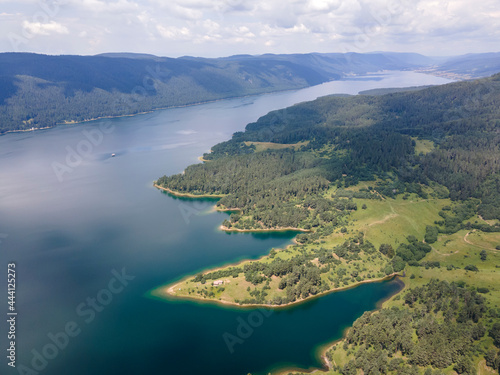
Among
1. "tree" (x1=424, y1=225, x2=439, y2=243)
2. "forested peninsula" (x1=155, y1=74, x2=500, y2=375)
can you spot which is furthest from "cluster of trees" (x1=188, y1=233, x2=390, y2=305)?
"tree" (x1=424, y1=225, x2=439, y2=243)

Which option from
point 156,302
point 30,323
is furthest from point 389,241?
point 30,323

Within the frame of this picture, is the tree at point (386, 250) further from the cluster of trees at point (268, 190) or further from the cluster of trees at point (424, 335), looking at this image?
the cluster of trees at point (424, 335)

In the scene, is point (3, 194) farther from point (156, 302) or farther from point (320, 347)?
point (320, 347)

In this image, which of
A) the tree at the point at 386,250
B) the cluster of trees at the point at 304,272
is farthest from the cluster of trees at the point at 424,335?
the tree at the point at 386,250

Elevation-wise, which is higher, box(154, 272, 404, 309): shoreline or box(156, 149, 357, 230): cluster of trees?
box(156, 149, 357, 230): cluster of trees

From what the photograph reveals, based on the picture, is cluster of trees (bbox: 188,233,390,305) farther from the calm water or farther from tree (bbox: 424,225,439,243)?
tree (bbox: 424,225,439,243)

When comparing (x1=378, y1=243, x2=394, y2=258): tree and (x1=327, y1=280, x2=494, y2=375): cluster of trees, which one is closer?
(x1=327, y1=280, x2=494, y2=375): cluster of trees

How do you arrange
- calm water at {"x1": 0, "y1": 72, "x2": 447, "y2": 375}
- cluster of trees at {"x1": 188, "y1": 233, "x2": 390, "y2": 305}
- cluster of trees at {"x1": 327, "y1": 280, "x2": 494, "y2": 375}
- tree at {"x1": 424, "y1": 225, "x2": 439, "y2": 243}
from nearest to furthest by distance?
cluster of trees at {"x1": 327, "y1": 280, "x2": 494, "y2": 375} → calm water at {"x1": 0, "y1": 72, "x2": 447, "y2": 375} → cluster of trees at {"x1": 188, "y1": 233, "x2": 390, "y2": 305} → tree at {"x1": 424, "y1": 225, "x2": 439, "y2": 243}

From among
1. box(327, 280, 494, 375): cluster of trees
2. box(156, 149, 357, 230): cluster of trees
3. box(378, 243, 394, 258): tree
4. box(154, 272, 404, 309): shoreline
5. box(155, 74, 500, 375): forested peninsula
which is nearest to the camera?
box(327, 280, 494, 375): cluster of trees

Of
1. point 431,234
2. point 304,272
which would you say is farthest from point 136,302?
point 431,234
